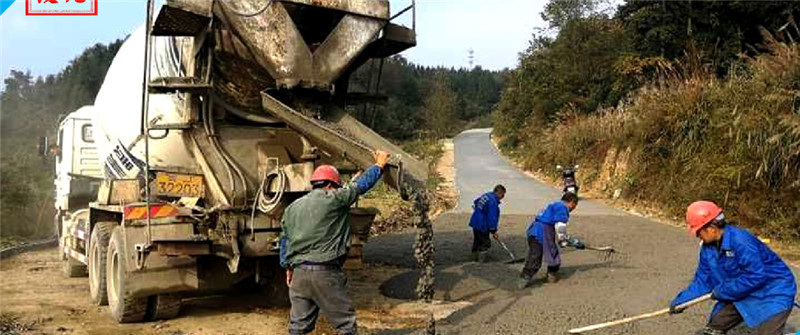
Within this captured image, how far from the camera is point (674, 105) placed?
56.3ft

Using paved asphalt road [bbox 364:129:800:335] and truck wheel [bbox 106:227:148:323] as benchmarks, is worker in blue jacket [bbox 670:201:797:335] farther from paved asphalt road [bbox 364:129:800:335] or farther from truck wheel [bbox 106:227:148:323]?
truck wheel [bbox 106:227:148:323]

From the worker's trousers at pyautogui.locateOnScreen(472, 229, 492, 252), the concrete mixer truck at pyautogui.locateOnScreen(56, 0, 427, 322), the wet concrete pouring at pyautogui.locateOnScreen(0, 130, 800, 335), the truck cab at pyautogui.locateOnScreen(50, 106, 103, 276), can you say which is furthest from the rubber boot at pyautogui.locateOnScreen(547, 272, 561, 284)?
the truck cab at pyautogui.locateOnScreen(50, 106, 103, 276)

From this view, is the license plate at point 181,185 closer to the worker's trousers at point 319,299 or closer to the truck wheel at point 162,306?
the truck wheel at point 162,306

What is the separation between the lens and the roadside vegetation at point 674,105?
1334 centimetres

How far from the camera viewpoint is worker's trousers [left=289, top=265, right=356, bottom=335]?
548cm

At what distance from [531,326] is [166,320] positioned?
3538 mm

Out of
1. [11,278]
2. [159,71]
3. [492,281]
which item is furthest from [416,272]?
[11,278]

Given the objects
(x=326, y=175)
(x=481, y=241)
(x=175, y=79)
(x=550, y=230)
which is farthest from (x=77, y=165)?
(x=326, y=175)

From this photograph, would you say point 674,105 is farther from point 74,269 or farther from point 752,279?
point 752,279

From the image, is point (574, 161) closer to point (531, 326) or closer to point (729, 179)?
point (729, 179)

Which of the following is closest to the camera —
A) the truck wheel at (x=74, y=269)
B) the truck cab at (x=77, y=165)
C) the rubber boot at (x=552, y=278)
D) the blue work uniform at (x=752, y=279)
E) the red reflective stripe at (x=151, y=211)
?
the blue work uniform at (x=752, y=279)

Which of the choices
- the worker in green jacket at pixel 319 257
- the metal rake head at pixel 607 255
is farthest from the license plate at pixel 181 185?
the metal rake head at pixel 607 255

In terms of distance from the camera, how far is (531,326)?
6633 mm

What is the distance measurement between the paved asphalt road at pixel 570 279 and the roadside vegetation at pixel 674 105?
4.85 feet
